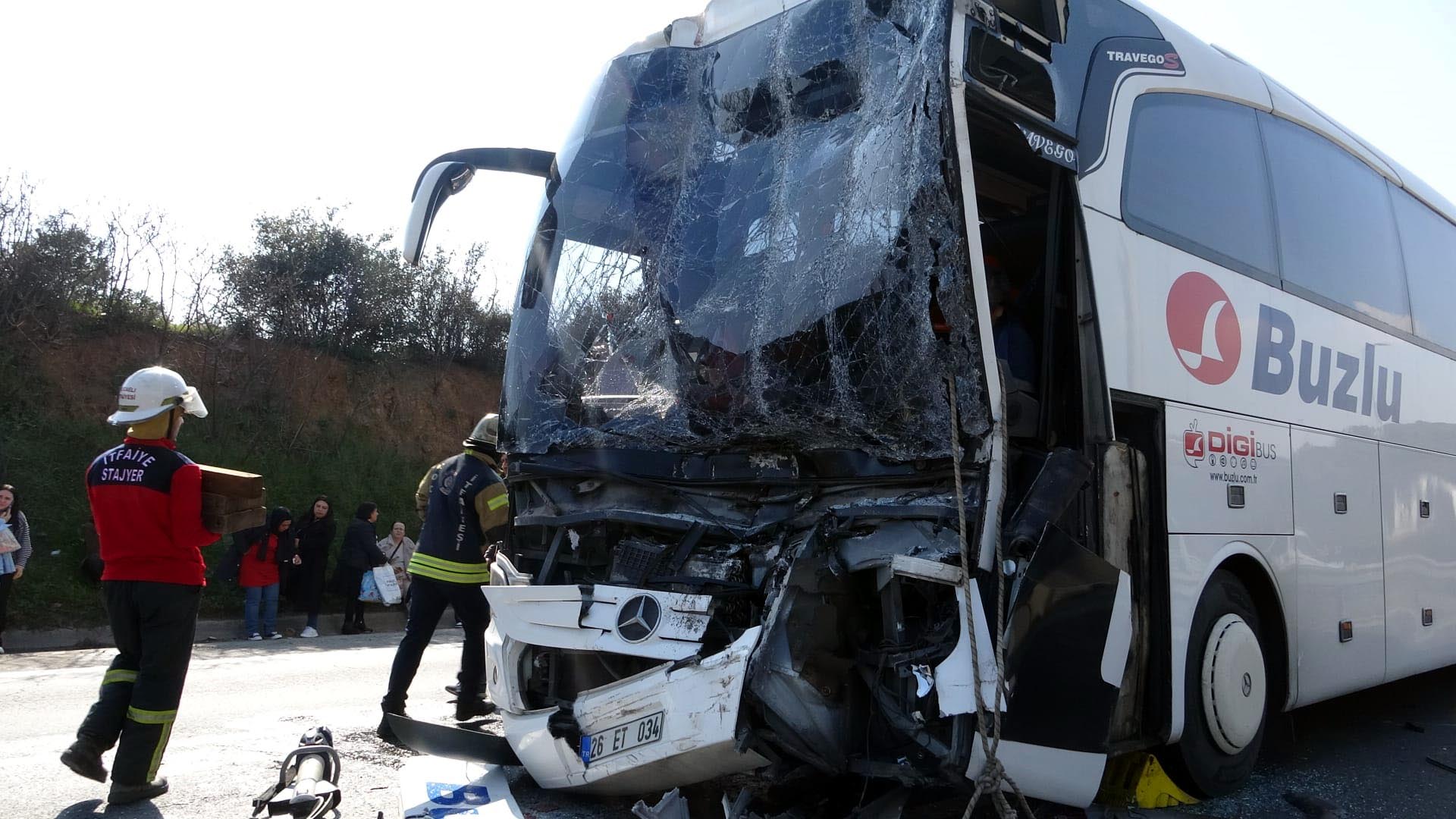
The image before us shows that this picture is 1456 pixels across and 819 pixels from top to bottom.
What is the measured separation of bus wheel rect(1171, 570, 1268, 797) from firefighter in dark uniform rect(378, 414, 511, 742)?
3.46 meters

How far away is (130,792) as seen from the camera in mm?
4434

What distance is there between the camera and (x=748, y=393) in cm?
425

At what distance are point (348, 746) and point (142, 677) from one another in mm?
1326

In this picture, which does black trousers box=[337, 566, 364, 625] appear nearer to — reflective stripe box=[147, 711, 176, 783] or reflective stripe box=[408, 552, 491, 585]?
reflective stripe box=[408, 552, 491, 585]

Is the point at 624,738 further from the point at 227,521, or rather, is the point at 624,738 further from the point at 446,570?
the point at 446,570

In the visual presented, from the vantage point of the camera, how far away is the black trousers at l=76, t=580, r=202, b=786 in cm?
449

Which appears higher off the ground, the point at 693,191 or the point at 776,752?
the point at 693,191

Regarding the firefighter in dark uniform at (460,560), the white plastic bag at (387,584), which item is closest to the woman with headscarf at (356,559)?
the white plastic bag at (387,584)

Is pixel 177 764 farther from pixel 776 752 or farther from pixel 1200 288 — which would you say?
pixel 1200 288

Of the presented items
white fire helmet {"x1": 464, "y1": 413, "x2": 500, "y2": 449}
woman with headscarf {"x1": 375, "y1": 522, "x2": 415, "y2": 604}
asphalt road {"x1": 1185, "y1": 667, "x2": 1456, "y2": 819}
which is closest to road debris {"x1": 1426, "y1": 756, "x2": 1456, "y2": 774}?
asphalt road {"x1": 1185, "y1": 667, "x2": 1456, "y2": 819}

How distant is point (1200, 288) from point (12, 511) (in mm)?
10678

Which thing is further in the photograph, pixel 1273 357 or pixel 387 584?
pixel 387 584

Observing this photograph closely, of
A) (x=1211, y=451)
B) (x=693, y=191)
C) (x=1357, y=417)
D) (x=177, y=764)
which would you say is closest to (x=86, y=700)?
(x=177, y=764)

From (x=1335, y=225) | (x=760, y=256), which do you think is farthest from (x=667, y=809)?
(x=1335, y=225)
